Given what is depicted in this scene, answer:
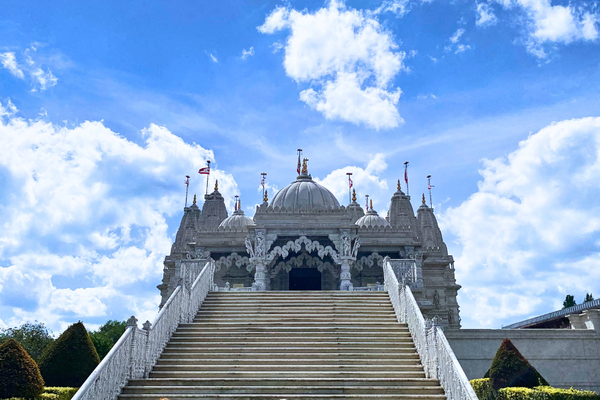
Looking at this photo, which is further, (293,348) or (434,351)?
(293,348)

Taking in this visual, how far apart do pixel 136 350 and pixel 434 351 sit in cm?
752

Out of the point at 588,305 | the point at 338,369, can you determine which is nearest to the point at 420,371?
the point at 338,369

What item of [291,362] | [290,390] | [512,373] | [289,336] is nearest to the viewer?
[290,390]

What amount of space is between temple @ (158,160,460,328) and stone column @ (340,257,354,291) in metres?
0.05

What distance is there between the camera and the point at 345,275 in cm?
2681

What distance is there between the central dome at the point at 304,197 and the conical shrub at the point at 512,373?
50.7 feet

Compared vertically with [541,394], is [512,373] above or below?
above

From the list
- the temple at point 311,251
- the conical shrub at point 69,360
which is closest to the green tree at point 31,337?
the temple at point 311,251

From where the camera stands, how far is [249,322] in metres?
18.2

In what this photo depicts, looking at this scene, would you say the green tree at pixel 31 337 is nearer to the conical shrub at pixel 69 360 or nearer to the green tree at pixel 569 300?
the conical shrub at pixel 69 360

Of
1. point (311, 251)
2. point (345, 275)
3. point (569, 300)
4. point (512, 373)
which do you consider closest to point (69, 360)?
point (512, 373)

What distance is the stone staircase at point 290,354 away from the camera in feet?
43.2

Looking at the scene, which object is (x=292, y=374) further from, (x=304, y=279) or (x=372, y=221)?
(x=372, y=221)

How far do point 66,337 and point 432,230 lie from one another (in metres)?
36.0
